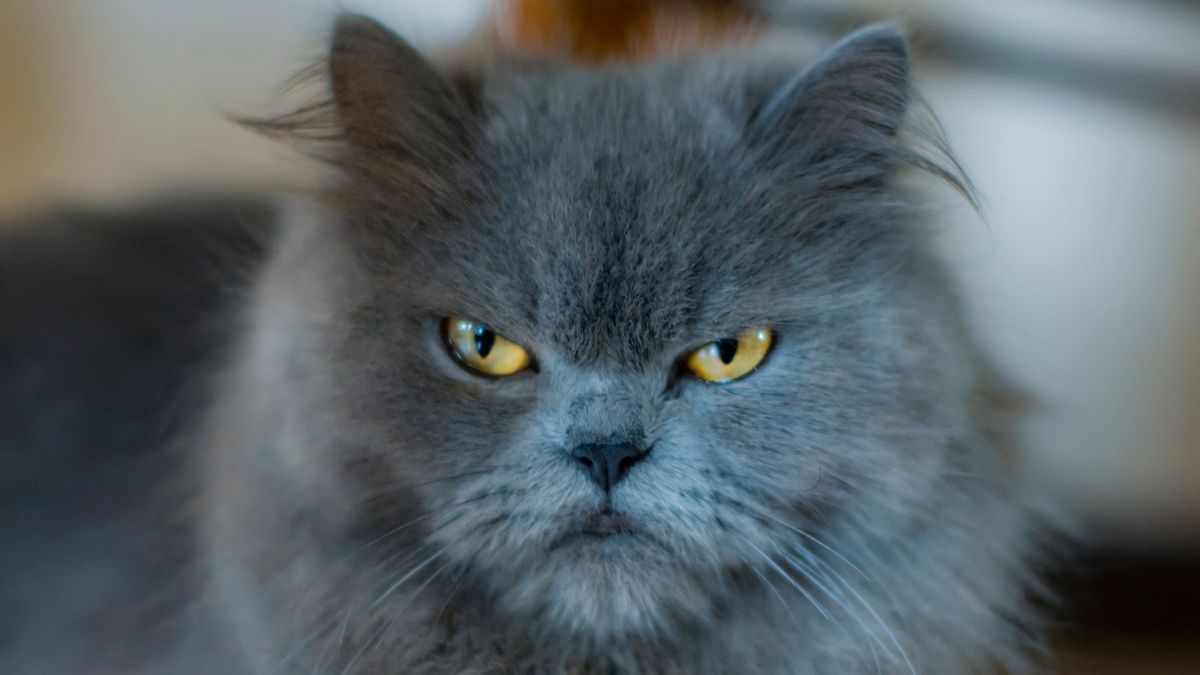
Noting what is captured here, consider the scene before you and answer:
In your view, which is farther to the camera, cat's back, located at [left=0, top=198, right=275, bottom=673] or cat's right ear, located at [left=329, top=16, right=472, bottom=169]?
cat's back, located at [left=0, top=198, right=275, bottom=673]

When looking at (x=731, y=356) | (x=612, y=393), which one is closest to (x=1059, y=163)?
(x=731, y=356)

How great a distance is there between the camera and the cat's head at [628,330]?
0.98m

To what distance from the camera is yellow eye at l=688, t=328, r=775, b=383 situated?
1.02 m

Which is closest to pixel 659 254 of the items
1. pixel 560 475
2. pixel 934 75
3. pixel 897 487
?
pixel 560 475

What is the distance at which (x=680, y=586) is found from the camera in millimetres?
1007

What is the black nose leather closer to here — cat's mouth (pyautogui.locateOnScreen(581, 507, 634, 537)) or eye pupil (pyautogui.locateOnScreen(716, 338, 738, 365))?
cat's mouth (pyautogui.locateOnScreen(581, 507, 634, 537))

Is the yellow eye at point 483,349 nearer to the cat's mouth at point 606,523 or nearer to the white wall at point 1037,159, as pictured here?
the cat's mouth at point 606,523

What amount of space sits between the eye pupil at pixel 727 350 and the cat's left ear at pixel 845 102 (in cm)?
21

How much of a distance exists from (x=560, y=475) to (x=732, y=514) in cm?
16

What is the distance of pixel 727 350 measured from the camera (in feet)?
3.39

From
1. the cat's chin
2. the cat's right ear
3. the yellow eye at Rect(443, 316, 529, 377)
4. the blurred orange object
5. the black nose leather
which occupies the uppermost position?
the blurred orange object

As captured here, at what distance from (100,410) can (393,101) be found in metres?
0.66

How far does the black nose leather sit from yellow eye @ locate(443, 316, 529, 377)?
0.42 feet

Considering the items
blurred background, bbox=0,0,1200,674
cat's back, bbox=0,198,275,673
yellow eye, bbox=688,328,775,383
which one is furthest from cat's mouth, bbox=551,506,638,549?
blurred background, bbox=0,0,1200,674
